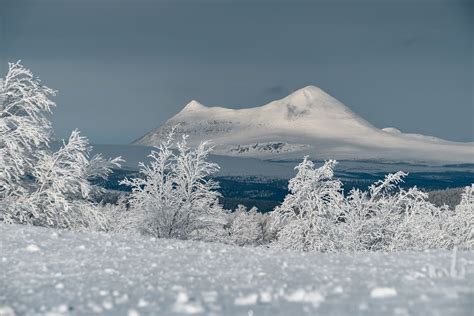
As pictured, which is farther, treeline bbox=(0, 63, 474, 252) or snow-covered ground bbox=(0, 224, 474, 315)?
treeline bbox=(0, 63, 474, 252)

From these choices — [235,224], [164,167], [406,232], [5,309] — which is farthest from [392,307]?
[235,224]

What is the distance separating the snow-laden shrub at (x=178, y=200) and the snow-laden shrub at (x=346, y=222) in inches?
193

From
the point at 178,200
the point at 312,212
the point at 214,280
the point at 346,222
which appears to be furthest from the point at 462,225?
the point at 214,280

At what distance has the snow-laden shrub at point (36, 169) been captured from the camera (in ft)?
91.8

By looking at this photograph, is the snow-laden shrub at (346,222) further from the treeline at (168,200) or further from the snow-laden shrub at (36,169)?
the snow-laden shrub at (36,169)

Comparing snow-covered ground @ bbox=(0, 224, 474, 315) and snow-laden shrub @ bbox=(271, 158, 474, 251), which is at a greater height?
snow-covered ground @ bbox=(0, 224, 474, 315)

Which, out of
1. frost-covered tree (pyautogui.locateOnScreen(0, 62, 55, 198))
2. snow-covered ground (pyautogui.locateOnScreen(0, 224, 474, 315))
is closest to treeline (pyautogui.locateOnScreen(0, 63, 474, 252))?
frost-covered tree (pyautogui.locateOnScreen(0, 62, 55, 198))

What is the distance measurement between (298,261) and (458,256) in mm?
3946

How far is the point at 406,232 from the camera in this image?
40.5 m

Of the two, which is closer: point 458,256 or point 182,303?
point 182,303

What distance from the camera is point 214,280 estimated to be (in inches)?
437

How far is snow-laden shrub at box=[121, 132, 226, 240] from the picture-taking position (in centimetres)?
3553

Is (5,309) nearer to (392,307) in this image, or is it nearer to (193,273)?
(193,273)

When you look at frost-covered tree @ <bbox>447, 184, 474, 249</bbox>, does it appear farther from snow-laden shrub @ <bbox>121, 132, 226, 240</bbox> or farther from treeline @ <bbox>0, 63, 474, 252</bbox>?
snow-laden shrub @ <bbox>121, 132, 226, 240</bbox>
